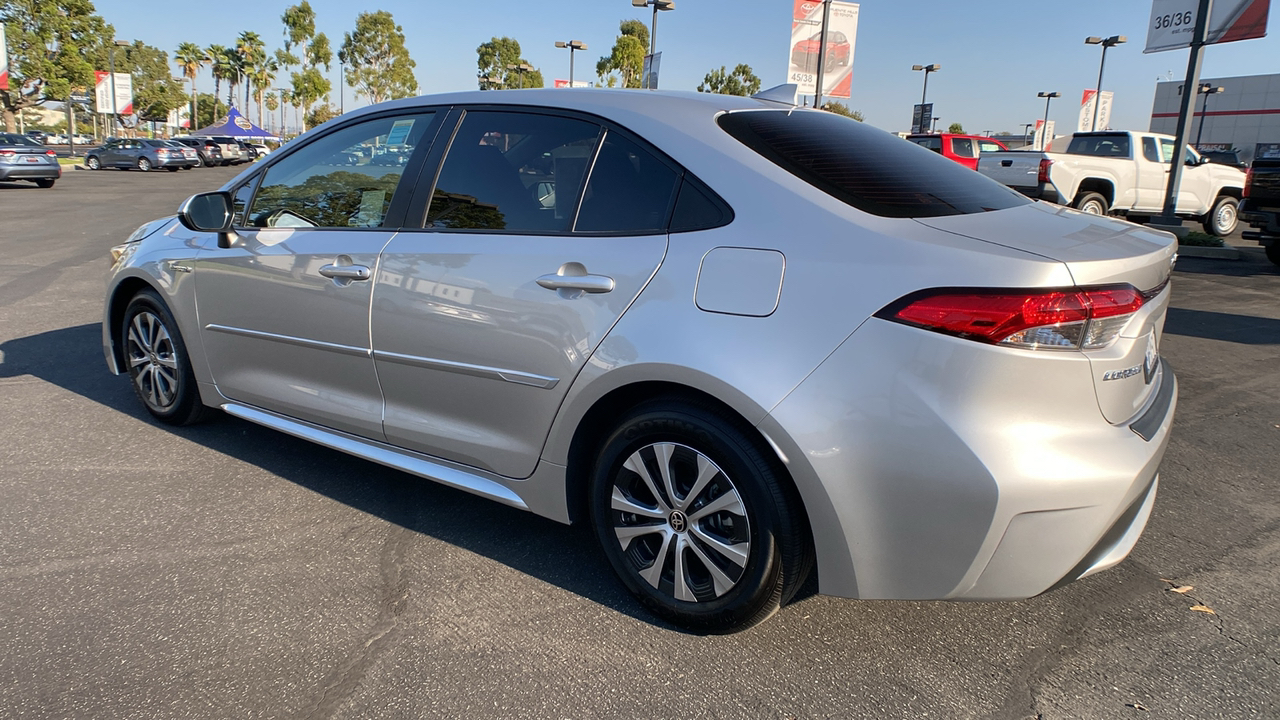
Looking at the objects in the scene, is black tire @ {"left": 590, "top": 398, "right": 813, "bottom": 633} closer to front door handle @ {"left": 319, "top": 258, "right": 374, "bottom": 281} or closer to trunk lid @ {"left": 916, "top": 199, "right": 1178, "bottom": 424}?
trunk lid @ {"left": 916, "top": 199, "right": 1178, "bottom": 424}

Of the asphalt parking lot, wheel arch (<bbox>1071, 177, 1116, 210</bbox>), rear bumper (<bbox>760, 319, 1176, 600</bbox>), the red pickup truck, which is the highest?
the red pickup truck

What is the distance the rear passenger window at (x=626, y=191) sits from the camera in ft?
8.71

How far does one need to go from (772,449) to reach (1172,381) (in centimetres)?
153

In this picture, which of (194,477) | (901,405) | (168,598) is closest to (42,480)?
(194,477)

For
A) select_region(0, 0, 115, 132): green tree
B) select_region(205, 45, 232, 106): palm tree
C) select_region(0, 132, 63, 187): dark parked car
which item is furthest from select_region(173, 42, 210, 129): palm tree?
select_region(0, 132, 63, 187): dark parked car

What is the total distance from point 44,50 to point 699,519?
65899 millimetres

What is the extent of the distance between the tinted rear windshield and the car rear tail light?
354 millimetres

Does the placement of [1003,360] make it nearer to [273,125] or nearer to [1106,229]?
[1106,229]

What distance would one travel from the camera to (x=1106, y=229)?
2645mm

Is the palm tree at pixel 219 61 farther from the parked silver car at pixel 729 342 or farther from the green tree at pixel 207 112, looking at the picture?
the parked silver car at pixel 729 342

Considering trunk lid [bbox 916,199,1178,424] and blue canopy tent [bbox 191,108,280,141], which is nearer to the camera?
trunk lid [bbox 916,199,1178,424]

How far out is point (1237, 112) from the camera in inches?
2248

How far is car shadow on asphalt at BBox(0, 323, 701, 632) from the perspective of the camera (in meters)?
3.06

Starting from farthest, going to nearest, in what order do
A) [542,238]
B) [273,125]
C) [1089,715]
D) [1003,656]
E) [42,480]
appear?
[273,125]
[42,480]
[542,238]
[1003,656]
[1089,715]
